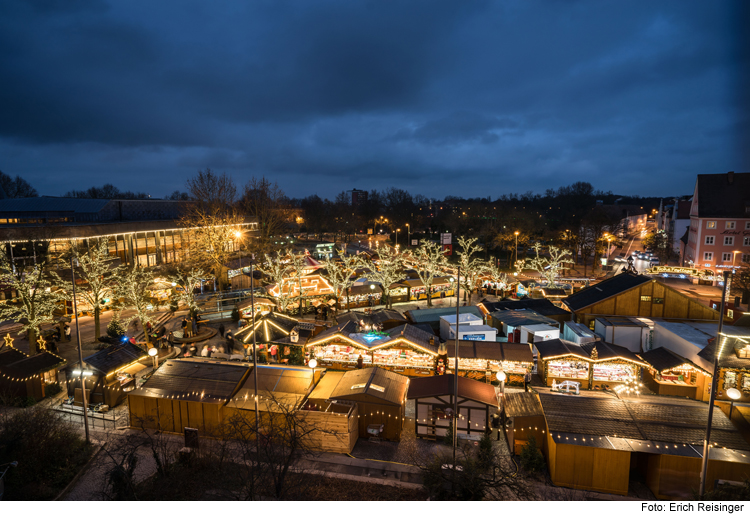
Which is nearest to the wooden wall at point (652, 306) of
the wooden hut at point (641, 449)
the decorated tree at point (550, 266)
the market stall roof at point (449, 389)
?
the decorated tree at point (550, 266)

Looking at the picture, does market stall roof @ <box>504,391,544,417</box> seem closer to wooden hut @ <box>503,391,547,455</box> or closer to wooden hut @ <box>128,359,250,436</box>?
wooden hut @ <box>503,391,547,455</box>

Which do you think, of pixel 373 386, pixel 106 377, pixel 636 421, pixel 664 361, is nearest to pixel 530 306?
pixel 664 361

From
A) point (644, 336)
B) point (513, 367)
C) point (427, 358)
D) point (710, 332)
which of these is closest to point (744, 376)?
point (710, 332)

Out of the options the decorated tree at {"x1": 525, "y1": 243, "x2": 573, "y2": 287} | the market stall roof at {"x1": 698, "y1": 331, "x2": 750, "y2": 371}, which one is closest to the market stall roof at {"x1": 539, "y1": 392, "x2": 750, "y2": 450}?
the market stall roof at {"x1": 698, "y1": 331, "x2": 750, "y2": 371}

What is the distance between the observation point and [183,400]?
13805mm

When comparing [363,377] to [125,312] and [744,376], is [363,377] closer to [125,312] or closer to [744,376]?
[744,376]

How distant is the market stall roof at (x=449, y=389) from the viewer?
13.6 m

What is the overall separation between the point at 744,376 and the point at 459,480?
45.3 feet

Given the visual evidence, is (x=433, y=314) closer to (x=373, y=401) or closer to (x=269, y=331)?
(x=269, y=331)

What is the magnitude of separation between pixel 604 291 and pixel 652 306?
8.92ft

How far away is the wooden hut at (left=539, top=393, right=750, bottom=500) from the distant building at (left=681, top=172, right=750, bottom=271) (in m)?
45.9

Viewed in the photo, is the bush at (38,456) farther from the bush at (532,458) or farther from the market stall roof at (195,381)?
the bush at (532,458)

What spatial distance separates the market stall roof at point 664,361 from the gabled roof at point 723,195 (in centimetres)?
4092

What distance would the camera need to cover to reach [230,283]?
37.2 m
